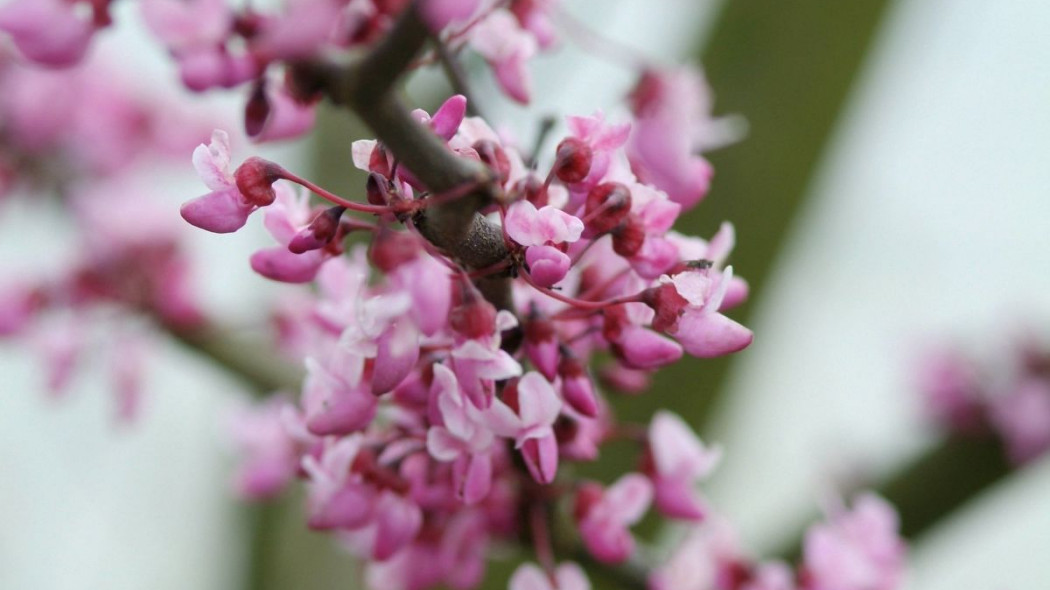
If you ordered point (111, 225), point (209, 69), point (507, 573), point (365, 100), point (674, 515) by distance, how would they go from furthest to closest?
point (507, 573)
point (111, 225)
point (674, 515)
point (209, 69)
point (365, 100)

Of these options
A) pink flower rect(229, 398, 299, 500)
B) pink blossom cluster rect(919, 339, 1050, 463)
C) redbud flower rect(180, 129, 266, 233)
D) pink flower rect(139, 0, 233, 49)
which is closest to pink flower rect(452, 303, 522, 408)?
redbud flower rect(180, 129, 266, 233)

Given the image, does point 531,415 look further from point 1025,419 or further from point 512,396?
point 1025,419

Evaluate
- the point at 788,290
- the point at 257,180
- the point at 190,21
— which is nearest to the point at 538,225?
the point at 257,180

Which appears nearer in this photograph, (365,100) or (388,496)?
(365,100)

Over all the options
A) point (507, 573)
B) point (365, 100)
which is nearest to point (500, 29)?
point (365, 100)

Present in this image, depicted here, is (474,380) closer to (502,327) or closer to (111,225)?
(502,327)

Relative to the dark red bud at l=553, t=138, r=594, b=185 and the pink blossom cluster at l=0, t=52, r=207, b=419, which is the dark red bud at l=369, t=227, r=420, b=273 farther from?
the pink blossom cluster at l=0, t=52, r=207, b=419
